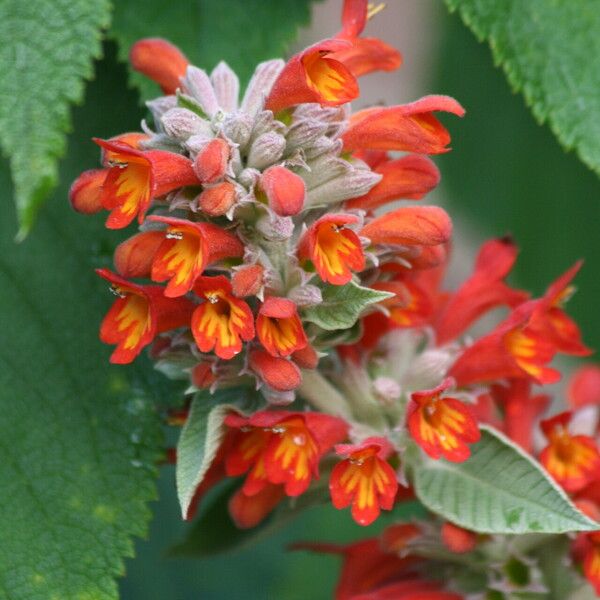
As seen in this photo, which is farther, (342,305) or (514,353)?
(514,353)

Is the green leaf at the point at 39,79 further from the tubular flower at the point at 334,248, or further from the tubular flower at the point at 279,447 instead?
the tubular flower at the point at 279,447

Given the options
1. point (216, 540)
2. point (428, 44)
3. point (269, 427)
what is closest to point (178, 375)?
point (269, 427)

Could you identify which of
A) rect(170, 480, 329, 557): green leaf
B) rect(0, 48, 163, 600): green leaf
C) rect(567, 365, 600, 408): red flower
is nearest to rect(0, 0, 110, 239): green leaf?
rect(0, 48, 163, 600): green leaf

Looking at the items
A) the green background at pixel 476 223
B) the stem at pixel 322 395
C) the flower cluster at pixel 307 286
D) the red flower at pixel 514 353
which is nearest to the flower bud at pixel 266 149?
the flower cluster at pixel 307 286

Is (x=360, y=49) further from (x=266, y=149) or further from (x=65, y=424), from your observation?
(x=65, y=424)

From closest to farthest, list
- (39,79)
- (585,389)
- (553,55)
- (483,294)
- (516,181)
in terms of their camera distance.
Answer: (39,79), (553,55), (483,294), (585,389), (516,181)

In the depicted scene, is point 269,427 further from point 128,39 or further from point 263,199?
point 128,39

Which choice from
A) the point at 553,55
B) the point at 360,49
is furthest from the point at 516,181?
the point at 360,49
